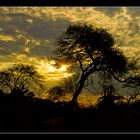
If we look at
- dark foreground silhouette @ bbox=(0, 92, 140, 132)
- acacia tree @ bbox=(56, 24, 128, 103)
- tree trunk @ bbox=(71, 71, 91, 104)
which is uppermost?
acacia tree @ bbox=(56, 24, 128, 103)

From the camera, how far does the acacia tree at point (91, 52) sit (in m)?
15.7

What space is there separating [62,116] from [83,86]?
7.45 ft

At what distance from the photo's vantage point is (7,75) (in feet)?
57.7

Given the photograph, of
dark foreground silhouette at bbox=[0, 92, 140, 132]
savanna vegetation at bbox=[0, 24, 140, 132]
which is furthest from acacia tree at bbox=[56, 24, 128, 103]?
dark foreground silhouette at bbox=[0, 92, 140, 132]

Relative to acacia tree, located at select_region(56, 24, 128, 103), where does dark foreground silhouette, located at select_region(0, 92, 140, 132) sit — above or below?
below

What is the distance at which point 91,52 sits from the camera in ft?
53.3

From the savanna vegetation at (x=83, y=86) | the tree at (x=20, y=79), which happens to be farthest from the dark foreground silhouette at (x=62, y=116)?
the tree at (x=20, y=79)

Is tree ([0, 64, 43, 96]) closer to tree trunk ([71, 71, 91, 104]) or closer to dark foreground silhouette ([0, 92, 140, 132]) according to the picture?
dark foreground silhouette ([0, 92, 140, 132])

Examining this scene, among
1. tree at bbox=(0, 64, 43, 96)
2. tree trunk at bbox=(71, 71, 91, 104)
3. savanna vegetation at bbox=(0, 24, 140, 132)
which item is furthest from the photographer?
tree at bbox=(0, 64, 43, 96)

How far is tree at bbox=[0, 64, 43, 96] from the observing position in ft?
52.2

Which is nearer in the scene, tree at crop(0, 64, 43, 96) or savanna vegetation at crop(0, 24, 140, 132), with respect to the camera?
savanna vegetation at crop(0, 24, 140, 132)

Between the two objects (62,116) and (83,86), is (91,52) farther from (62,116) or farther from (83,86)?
(62,116)

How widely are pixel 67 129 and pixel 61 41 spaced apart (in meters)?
5.28
